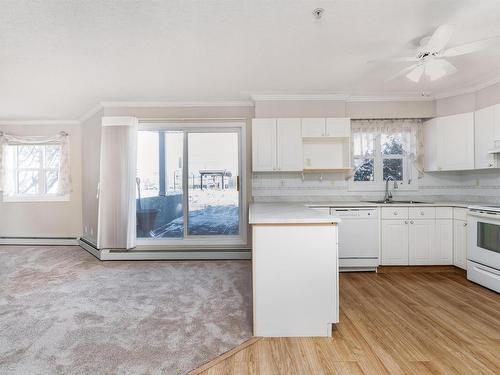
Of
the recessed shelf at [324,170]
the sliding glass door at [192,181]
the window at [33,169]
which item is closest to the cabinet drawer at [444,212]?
the recessed shelf at [324,170]

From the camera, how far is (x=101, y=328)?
2.22 meters

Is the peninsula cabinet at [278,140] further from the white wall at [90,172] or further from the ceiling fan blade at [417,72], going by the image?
the white wall at [90,172]

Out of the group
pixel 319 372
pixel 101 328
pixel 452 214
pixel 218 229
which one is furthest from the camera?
pixel 218 229

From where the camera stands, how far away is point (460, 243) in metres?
3.49

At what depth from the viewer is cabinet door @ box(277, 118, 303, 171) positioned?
3.90 m

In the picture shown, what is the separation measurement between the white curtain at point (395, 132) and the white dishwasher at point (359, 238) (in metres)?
1.18

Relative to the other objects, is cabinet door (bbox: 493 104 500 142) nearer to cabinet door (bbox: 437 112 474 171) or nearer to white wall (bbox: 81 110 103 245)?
cabinet door (bbox: 437 112 474 171)

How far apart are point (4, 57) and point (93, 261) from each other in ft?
9.61

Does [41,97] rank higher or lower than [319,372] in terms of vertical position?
higher

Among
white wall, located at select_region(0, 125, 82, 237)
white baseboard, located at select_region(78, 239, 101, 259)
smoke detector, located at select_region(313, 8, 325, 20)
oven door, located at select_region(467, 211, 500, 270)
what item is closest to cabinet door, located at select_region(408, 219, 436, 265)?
oven door, located at select_region(467, 211, 500, 270)

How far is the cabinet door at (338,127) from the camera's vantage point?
3904mm

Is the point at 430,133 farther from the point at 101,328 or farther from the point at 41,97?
the point at 41,97

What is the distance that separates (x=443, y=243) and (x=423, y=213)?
0.49m

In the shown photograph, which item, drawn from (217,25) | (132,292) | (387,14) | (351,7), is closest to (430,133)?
(387,14)
